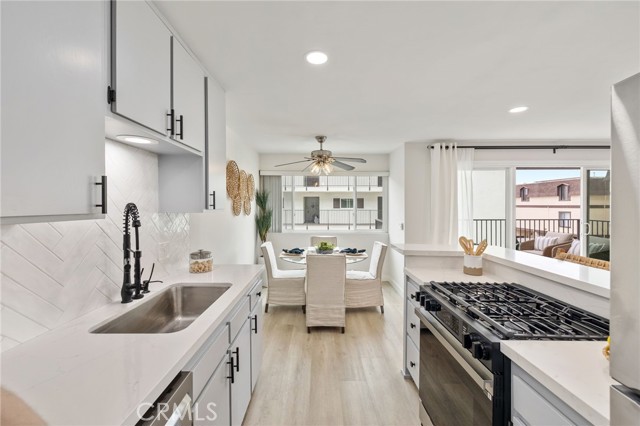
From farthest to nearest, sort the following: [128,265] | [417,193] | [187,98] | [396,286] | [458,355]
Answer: [396,286]
[417,193]
[187,98]
[128,265]
[458,355]

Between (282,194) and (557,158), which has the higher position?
(557,158)

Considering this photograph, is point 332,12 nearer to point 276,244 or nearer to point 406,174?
point 406,174

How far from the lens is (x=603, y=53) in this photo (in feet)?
6.51

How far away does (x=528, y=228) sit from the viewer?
5.82 metres

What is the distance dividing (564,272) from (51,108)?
2265mm

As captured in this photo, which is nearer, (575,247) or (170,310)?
(170,310)

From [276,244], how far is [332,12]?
461 centimetres

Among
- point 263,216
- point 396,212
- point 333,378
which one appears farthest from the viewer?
point 263,216

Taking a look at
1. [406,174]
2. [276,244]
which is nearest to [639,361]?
[406,174]

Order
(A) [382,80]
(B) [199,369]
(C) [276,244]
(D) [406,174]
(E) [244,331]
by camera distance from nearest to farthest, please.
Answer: (B) [199,369] → (E) [244,331] → (A) [382,80] → (D) [406,174] → (C) [276,244]

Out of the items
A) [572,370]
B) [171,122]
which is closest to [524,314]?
[572,370]

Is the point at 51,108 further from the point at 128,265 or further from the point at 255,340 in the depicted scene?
the point at 255,340

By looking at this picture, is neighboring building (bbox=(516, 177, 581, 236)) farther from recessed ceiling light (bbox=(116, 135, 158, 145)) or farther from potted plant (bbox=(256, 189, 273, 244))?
recessed ceiling light (bbox=(116, 135, 158, 145))

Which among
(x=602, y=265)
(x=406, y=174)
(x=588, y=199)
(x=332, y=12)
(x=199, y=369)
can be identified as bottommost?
(x=199, y=369)
